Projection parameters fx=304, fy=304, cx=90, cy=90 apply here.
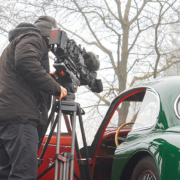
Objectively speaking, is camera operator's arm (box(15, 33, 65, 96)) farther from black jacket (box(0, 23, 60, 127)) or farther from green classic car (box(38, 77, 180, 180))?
green classic car (box(38, 77, 180, 180))

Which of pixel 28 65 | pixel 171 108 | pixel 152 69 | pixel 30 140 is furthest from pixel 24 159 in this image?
pixel 152 69

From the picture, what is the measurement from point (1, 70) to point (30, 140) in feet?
2.20

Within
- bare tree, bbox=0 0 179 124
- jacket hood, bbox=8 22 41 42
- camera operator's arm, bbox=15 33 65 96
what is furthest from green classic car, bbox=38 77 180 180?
bare tree, bbox=0 0 179 124

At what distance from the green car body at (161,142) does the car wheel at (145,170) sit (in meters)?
0.05

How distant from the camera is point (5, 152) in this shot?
99.8 inches

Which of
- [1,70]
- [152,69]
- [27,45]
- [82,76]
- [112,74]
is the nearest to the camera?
[27,45]

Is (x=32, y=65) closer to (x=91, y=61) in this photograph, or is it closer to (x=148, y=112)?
(x=91, y=61)

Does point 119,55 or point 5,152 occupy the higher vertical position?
point 119,55

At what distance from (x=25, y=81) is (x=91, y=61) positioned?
78cm

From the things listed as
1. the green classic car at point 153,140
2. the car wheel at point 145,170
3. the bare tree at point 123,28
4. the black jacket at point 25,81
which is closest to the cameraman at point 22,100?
the black jacket at point 25,81

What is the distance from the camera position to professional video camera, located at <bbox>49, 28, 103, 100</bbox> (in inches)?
96.6

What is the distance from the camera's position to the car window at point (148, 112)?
2477 millimetres

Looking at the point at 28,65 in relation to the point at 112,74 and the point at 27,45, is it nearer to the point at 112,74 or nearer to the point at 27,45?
the point at 27,45

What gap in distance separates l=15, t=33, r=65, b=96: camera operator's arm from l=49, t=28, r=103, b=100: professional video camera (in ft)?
0.45
